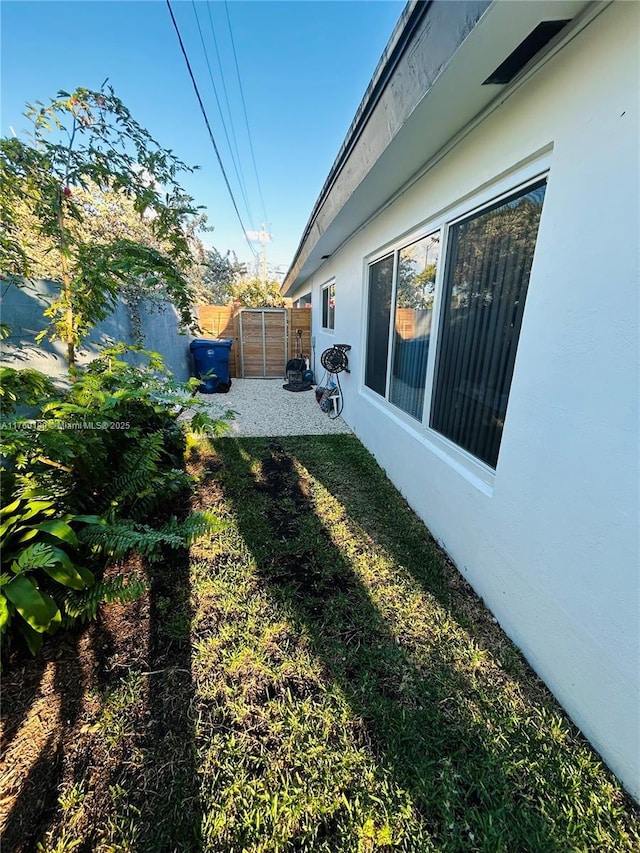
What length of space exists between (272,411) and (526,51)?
5233mm

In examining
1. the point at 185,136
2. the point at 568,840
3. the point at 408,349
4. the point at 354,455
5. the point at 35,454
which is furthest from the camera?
the point at 185,136

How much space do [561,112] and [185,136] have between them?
6.78 metres

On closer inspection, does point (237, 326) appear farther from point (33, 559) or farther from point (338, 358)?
point (33, 559)

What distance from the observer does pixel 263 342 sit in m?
9.55

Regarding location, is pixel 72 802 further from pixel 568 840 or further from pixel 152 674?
pixel 568 840

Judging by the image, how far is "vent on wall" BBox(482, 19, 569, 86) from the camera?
4.39 ft

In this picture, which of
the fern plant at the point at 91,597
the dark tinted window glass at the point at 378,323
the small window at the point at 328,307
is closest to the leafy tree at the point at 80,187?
the fern plant at the point at 91,597

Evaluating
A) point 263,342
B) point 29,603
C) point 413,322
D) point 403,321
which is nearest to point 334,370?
point 403,321

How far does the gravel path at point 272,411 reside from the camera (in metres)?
5.12

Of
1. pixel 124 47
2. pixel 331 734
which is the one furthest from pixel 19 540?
pixel 124 47

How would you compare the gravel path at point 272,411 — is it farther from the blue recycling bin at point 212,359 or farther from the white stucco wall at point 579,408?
the white stucco wall at point 579,408

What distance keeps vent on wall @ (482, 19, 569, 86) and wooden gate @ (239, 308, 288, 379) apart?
8.18 m

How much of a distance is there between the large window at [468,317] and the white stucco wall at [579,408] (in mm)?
210

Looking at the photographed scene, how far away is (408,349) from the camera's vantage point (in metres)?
3.22
